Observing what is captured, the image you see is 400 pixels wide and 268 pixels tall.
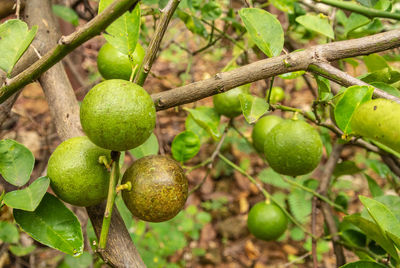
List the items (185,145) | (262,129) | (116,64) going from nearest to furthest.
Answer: (116,64) → (185,145) → (262,129)

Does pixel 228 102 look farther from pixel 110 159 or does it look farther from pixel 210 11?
pixel 110 159

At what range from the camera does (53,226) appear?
0.95m

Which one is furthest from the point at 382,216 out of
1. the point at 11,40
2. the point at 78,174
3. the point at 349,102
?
the point at 11,40

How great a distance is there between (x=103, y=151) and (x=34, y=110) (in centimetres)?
279

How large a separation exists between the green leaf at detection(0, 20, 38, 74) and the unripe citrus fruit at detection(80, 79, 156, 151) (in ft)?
0.80

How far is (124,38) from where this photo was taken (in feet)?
3.24

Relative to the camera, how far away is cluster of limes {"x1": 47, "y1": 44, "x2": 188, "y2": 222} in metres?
0.84

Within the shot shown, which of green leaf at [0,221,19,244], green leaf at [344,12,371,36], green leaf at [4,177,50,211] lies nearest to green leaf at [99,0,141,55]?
green leaf at [4,177,50,211]

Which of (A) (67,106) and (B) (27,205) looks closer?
(B) (27,205)

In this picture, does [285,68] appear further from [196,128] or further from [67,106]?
[196,128]

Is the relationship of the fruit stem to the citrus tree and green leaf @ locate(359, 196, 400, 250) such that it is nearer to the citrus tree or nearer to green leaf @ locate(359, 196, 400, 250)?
the citrus tree

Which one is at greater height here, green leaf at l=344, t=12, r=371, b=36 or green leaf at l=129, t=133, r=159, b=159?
green leaf at l=344, t=12, r=371, b=36

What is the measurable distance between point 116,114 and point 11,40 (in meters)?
0.41

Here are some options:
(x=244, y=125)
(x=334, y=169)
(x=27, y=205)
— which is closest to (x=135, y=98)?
(x=27, y=205)
